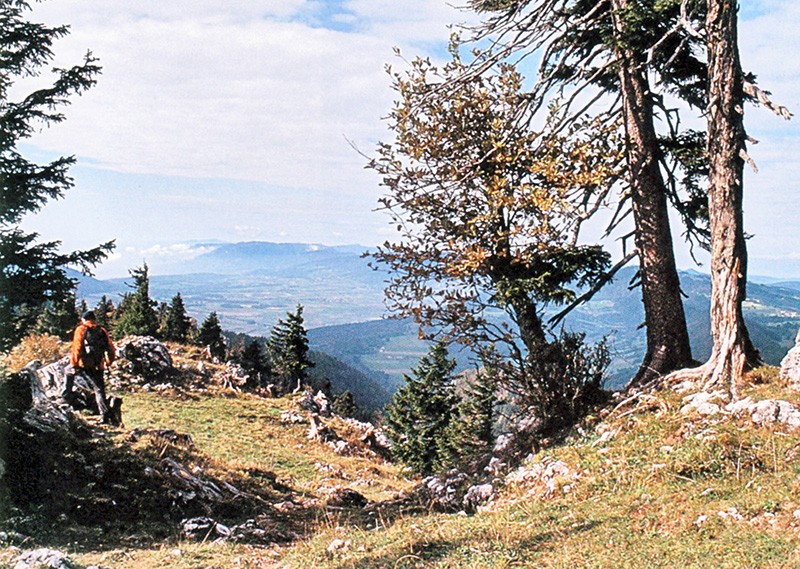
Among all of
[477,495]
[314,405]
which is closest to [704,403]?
[477,495]

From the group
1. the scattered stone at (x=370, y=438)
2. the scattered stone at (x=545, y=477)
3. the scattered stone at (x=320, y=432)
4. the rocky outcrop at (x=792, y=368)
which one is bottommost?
the scattered stone at (x=370, y=438)

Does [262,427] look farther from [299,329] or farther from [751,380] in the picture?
[299,329]

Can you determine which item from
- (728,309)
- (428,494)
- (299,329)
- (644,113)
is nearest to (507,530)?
(428,494)

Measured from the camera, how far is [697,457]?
24.6ft

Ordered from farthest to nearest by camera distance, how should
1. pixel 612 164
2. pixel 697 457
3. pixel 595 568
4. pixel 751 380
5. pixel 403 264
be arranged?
1. pixel 403 264
2. pixel 612 164
3. pixel 751 380
4. pixel 697 457
5. pixel 595 568

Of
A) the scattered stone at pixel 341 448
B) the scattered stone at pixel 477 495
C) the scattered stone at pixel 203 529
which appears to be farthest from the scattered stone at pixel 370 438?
the scattered stone at pixel 203 529

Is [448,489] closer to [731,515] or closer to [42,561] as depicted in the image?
[731,515]

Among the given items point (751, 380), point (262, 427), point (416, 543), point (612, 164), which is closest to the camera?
point (416, 543)

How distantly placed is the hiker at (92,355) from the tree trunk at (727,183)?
13.1 meters

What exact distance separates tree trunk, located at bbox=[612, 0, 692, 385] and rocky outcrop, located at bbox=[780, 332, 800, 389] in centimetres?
203

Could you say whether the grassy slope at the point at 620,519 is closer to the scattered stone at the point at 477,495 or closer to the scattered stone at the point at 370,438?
the scattered stone at the point at 477,495

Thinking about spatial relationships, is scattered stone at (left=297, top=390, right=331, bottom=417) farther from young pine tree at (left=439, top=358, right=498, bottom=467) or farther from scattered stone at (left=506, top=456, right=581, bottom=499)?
scattered stone at (left=506, top=456, right=581, bottom=499)

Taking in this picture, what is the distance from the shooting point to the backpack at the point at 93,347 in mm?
13148

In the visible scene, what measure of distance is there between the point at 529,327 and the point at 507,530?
492 centimetres
